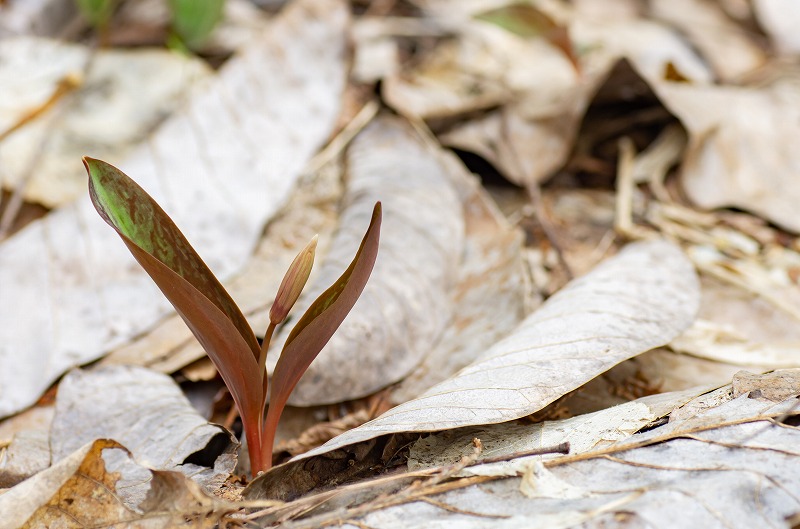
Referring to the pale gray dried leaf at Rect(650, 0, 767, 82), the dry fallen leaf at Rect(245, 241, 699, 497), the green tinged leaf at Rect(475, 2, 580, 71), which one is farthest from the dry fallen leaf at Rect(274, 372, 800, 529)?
the pale gray dried leaf at Rect(650, 0, 767, 82)

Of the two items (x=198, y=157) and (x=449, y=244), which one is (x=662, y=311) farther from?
(x=198, y=157)

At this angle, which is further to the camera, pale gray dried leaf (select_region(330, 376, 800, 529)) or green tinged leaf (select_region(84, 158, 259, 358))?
green tinged leaf (select_region(84, 158, 259, 358))

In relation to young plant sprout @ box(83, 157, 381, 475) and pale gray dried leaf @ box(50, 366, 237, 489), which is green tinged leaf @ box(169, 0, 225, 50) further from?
young plant sprout @ box(83, 157, 381, 475)

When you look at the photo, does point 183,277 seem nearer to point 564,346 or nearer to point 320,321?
point 320,321

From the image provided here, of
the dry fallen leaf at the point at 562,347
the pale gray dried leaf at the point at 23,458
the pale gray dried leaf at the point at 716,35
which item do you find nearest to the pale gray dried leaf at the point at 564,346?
the dry fallen leaf at the point at 562,347

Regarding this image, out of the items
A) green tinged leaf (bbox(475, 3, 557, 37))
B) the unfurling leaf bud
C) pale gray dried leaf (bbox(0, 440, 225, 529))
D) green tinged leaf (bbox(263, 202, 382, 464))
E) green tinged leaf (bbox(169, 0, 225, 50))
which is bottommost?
pale gray dried leaf (bbox(0, 440, 225, 529))

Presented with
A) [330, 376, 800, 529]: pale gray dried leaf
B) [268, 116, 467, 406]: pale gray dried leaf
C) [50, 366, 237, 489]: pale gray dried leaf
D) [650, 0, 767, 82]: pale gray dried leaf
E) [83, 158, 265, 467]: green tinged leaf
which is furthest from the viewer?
[650, 0, 767, 82]: pale gray dried leaf

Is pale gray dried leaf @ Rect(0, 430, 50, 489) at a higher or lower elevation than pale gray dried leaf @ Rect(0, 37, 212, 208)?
lower

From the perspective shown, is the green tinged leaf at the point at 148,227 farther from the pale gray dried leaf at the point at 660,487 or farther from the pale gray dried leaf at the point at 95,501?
the pale gray dried leaf at the point at 660,487
